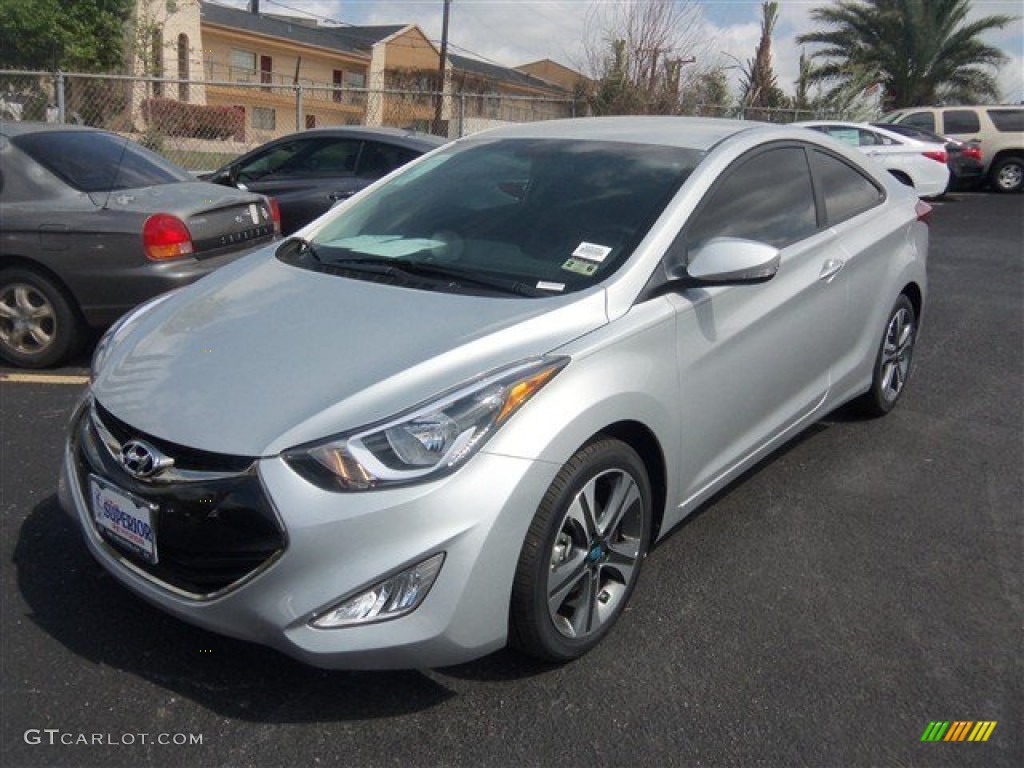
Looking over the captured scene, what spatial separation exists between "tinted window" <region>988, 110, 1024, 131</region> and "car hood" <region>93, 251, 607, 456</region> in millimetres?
19699

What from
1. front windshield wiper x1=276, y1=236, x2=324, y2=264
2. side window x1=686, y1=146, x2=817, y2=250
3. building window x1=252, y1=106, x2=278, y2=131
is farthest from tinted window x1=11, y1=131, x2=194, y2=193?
building window x1=252, y1=106, x2=278, y2=131

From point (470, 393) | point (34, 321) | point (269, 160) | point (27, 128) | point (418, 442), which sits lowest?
point (34, 321)

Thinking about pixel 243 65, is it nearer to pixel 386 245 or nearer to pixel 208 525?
pixel 386 245

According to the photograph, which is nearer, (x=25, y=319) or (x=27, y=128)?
(x=25, y=319)

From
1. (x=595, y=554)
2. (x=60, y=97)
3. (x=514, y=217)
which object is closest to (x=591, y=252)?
(x=514, y=217)

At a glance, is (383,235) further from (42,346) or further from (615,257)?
(42,346)

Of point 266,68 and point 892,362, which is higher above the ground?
point 266,68

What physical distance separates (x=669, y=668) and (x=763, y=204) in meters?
1.93

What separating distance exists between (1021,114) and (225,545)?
21207 mm

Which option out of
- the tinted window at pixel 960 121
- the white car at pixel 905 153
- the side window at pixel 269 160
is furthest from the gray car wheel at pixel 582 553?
the tinted window at pixel 960 121

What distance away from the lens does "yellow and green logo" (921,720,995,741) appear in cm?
265

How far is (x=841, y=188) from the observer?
4.53 m

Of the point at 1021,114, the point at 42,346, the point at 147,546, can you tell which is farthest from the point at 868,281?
the point at 1021,114

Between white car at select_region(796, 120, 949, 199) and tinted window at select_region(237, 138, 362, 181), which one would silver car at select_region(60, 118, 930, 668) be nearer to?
tinted window at select_region(237, 138, 362, 181)
